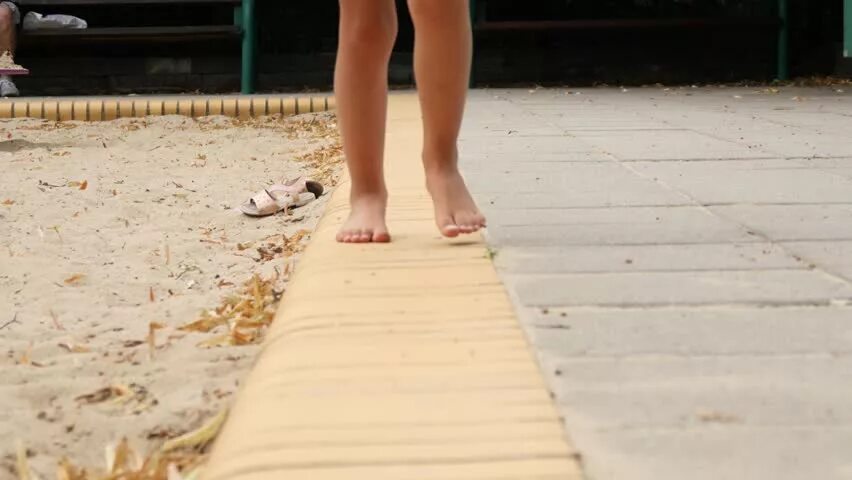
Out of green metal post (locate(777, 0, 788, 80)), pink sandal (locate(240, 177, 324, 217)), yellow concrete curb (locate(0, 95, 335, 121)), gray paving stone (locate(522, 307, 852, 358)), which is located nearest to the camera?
gray paving stone (locate(522, 307, 852, 358))

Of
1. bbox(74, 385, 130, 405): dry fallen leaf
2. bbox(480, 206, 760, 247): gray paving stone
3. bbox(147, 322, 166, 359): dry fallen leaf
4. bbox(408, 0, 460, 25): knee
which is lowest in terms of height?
bbox(147, 322, 166, 359): dry fallen leaf

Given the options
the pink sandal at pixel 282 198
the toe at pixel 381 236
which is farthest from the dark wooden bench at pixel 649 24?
the toe at pixel 381 236

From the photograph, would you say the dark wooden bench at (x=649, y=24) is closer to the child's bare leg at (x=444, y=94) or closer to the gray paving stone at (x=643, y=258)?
the child's bare leg at (x=444, y=94)

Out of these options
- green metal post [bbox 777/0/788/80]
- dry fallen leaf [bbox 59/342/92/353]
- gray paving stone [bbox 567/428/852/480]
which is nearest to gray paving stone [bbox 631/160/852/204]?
dry fallen leaf [bbox 59/342/92/353]

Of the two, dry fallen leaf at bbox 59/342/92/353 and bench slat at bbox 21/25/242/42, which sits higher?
dry fallen leaf at bbox 59/342/92/353

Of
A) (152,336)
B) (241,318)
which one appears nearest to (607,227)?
(241,318)

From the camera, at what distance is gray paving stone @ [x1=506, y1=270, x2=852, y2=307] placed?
1.41 metres

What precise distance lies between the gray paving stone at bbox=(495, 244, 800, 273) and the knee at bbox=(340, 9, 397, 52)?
0.46 metres

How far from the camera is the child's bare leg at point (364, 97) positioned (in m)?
1.97

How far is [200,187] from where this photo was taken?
352cm

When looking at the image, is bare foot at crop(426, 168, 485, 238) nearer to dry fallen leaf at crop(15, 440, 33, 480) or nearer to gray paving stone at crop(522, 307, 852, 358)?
gray paving stone at crop(522, 307, 852, 358)

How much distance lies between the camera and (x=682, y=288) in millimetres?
1483

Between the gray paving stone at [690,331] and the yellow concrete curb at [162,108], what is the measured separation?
4.69 metres

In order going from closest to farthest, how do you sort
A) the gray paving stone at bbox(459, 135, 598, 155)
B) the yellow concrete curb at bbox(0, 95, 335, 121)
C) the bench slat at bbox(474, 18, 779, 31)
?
the gray paving stone at bbox(459, 135, 598, 155)
the yellow concrete curb at bbox(0, 95, 335, 121)
the bench slat at bbox(474, 18, 779, 31)
